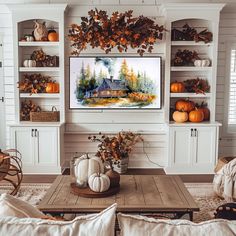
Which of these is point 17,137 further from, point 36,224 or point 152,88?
point 36,224

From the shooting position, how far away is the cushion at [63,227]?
1451 millimetres

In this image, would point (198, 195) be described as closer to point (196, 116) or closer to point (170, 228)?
point (196, 116)

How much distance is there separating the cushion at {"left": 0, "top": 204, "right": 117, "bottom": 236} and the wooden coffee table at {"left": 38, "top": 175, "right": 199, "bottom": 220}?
1530 millimetres

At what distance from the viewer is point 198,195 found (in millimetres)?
4816

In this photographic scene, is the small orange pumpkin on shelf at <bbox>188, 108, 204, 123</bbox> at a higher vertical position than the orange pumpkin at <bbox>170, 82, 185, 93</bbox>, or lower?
lower

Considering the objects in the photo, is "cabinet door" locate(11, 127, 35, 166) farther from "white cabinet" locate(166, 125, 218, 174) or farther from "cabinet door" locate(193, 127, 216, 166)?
"cabinet door" locate(193, 127, 216, 166)

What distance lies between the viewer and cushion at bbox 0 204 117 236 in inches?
57.1

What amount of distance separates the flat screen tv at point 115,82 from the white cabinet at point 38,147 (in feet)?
2.15

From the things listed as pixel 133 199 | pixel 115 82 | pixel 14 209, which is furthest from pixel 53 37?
pixel 14 209

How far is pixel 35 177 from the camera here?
5.73 meters

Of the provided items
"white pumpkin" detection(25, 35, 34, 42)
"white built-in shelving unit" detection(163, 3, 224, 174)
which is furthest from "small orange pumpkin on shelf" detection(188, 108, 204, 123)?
"white pumpkin" detection(25, 35, 34, 42)

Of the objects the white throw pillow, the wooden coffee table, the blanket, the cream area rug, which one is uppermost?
the white throw pillow

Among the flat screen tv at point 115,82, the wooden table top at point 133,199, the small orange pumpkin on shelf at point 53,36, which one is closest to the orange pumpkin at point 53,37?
the small orange pumpkin on shelf at point 53,36

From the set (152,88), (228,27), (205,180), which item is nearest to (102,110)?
(152,88)
